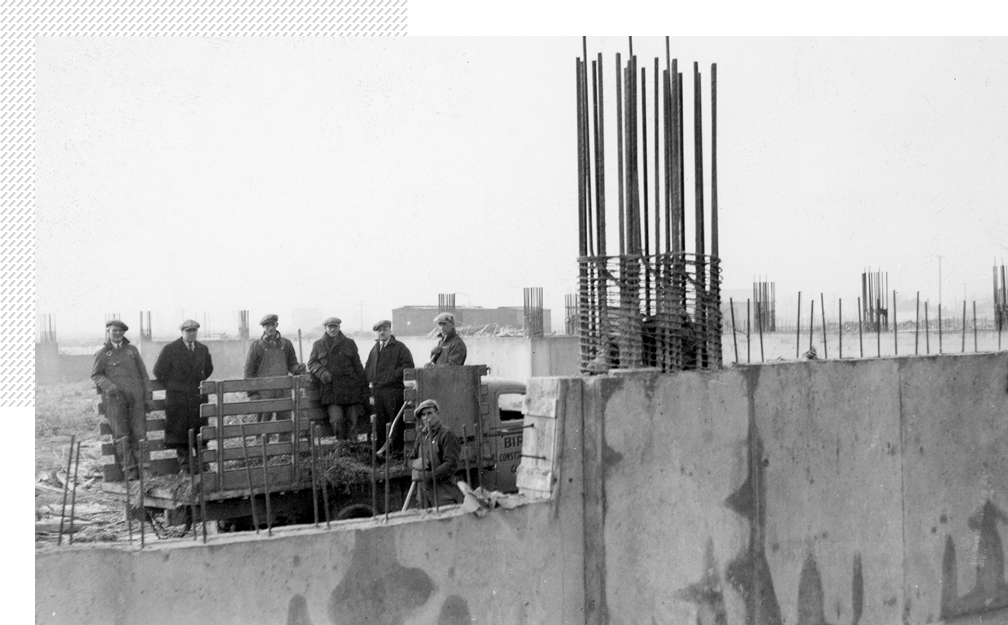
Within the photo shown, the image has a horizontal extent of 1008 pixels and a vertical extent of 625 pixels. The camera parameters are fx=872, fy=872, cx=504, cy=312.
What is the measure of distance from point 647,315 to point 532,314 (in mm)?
19587

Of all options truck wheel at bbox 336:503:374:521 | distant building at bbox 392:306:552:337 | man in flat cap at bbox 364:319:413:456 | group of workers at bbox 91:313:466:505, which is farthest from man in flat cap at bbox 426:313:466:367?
distant building at bbox 392:306:552:337

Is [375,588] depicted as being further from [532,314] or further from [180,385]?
[532,314]

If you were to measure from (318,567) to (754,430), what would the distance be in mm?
3260

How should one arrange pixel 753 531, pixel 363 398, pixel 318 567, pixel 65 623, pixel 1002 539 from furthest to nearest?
1. pixel 363 398
2. pixel 1002 539
3. pixel 753 531
4. pixel 318 567
5. pixel 65 623

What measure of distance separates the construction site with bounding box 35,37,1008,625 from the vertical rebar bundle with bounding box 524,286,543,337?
1699cm

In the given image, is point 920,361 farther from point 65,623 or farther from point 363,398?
point 65,623

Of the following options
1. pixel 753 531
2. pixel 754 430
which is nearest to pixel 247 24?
pixel 754 430

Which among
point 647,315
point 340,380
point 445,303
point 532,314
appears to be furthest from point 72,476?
point 532,314

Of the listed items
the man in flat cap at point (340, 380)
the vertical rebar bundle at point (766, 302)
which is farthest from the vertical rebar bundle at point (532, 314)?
the man in flat cap at point (340, 380)

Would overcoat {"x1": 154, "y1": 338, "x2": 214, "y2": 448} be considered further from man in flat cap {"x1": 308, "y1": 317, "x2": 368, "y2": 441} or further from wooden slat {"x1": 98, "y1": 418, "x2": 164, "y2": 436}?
man in flat cap {"x1": 308, "y1": 317, "x2": 368, "y2": 441}

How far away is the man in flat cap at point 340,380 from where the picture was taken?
875 centimetres

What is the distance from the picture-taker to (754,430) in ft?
20.9

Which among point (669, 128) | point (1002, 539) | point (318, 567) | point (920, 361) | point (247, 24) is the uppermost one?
point (247, 24)

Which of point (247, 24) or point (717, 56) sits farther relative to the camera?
point (717, 56)
